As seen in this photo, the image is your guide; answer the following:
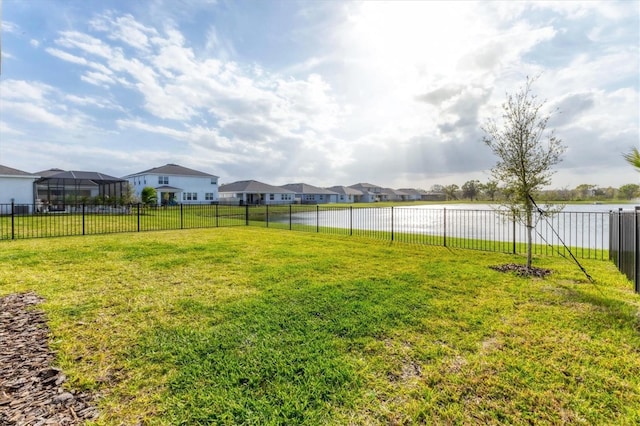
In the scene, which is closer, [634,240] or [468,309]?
[468,309]

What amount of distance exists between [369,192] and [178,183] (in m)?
57.0

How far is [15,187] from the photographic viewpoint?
77.6 ft

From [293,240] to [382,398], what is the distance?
869cm

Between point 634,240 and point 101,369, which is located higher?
point 634,240

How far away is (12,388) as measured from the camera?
2500mm

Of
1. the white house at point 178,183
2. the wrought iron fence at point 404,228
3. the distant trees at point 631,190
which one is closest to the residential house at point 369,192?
the white house at point 178,183

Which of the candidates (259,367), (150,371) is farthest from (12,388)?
(259,367)

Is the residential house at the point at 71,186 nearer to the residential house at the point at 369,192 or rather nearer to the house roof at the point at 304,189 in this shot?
the house roof at the point at 304,189

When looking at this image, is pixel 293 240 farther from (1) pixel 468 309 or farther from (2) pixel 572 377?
(2) pixel 572 377

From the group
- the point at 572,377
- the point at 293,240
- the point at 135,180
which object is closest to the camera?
the point at 572,377

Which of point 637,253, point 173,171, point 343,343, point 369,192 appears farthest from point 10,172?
point 369,192

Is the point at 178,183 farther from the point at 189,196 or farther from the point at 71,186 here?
the point at 71,186

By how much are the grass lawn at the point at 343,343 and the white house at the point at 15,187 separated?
24.2m

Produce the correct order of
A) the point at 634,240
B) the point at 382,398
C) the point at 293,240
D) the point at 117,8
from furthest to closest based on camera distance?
the point at 293,240 < the point at 117,8 < the point at 634,240 < the point at 382,398
